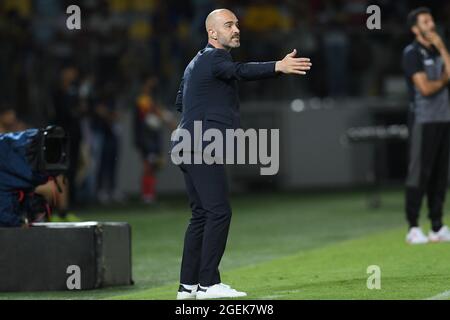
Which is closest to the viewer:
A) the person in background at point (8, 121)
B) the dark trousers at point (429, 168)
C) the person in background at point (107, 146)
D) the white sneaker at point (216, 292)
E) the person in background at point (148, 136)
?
the white sneaker at point (216, 292)

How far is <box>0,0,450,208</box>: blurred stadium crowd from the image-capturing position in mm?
22375

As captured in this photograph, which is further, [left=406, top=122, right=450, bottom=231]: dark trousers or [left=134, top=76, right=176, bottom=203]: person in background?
[left=134, top=76, right=176, bottom=203]: person in background

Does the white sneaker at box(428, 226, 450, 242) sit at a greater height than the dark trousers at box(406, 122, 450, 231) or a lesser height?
lesser

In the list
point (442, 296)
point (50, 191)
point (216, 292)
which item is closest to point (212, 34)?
point (216, 292)

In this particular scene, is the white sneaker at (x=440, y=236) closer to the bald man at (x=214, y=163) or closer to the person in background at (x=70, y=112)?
the bald man at (x=214, y=163)

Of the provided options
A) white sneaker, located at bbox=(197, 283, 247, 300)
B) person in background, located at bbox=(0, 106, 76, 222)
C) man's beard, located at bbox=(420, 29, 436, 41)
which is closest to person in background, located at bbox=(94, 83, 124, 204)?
person in background, located at bbox=(0, 106, 76, 222)

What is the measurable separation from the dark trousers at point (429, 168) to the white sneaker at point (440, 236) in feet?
0.17

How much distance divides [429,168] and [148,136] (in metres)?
9.13

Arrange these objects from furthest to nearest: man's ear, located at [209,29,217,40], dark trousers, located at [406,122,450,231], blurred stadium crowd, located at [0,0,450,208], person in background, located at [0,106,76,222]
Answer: blurred stadium crowd, located at [0,0,450,208] < dark trousers, located at [406,122,450,231] < person in background, located at [0,106,76,222] < man's ear, located at [209,29,217,40]

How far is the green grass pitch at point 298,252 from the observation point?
989cm

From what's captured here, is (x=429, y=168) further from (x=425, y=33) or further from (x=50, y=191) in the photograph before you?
(x=50, y=191)

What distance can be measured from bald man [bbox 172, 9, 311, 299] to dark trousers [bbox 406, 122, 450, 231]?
13.3 ft

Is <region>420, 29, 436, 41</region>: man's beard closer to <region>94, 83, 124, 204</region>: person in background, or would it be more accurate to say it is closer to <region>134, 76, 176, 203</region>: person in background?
<region>134, 76, 176, 203</region>: person in background

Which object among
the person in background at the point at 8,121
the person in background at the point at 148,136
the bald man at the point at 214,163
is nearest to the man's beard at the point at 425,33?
the bald man at the point at 214,163
